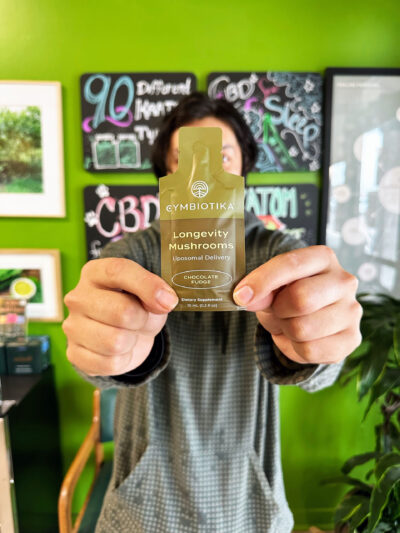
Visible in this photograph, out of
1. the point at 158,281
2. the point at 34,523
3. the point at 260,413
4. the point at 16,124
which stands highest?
the point at 16,124

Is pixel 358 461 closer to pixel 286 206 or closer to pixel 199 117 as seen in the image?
pixel 286 206

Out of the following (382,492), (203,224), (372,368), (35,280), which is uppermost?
(203,224)

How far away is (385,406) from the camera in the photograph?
1.23 meters

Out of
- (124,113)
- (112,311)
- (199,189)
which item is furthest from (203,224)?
(124,113)

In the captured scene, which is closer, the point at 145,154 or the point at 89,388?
the point at 145,154

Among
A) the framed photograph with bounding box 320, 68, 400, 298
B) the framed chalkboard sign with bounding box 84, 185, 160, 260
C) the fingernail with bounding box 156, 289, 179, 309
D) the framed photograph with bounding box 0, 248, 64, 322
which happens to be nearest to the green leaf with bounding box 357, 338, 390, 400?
the framed photograph with bounding box 320, 68, 400, 298

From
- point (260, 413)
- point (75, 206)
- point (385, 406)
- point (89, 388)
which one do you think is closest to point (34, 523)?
point (89, 388)

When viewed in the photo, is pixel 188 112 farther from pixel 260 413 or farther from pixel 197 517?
pixel 197 517

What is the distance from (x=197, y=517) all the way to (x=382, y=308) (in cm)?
85

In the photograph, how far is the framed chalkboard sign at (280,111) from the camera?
1.32 m

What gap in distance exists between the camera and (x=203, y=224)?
0.46 metres

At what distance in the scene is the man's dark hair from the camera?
90 centimetres

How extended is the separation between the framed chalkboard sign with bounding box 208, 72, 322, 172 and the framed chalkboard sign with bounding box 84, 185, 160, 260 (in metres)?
0.45

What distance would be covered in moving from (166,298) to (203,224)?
4.3 inches
